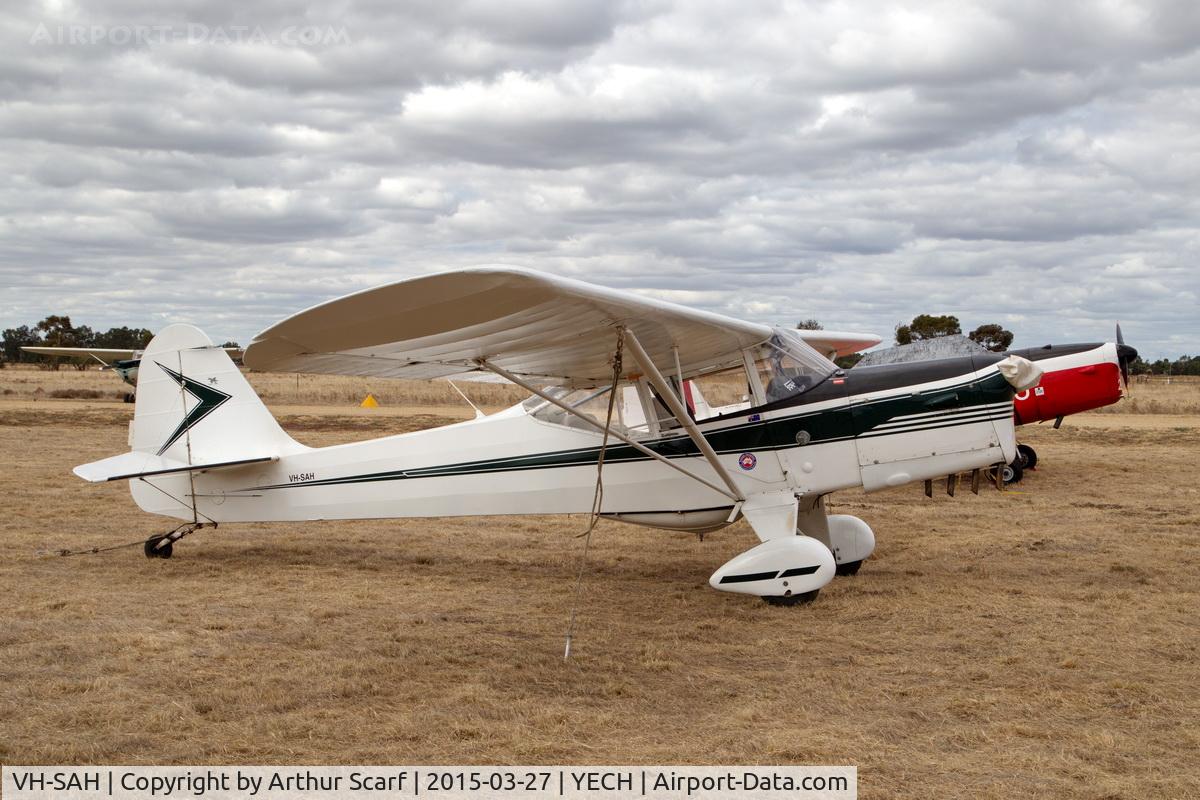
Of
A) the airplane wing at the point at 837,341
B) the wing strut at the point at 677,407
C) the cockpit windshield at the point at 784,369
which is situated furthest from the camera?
the airplane wing at the point at 837,341

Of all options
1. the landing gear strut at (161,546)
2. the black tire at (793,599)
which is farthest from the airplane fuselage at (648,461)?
the black tire at (793,599)

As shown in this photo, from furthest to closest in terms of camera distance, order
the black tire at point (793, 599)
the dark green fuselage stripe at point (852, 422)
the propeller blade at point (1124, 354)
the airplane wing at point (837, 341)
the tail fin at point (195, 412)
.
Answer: the propeller blade at point (1124, 354), the airplane wing at point (837, 341), the tail fin at point (195, 412), the dark green fuselage stripe at point (852, 422), the black tire at point (793, 599)

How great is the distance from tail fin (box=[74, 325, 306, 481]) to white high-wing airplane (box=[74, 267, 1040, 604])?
2cm

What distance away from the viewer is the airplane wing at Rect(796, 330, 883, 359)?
10938mm

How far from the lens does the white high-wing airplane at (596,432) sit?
6180 mm

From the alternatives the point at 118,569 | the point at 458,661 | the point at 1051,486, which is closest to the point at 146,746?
the point at 458,661

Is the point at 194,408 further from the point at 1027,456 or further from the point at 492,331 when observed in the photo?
the point at 1027,456

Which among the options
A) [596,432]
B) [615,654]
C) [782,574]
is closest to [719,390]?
[596,432]

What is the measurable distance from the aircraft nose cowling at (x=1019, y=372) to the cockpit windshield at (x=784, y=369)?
4.29 feet

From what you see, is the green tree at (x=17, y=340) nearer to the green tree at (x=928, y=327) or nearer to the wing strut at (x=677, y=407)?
the green tree at (x=928, y=327)

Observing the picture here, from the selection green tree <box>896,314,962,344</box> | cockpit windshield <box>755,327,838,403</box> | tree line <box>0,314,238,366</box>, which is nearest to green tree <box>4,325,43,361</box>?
tree line <box>0,314,238,366</box>

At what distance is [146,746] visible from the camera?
164 inches

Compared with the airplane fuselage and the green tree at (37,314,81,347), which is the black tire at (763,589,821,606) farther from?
the green tree at (37,314,81,347)

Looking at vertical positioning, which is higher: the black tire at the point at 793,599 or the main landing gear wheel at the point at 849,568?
the black tire at the point at 793,599
